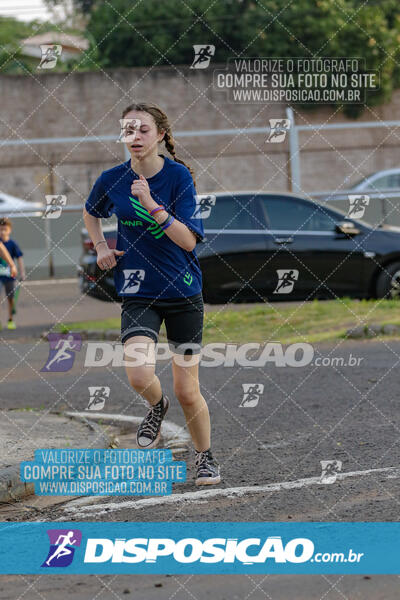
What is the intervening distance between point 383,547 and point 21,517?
6.92 ft

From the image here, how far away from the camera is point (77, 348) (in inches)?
529

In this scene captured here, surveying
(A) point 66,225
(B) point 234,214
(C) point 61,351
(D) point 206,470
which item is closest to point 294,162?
(A) point 66,225

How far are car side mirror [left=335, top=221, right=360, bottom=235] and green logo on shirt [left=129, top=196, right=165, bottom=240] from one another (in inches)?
390

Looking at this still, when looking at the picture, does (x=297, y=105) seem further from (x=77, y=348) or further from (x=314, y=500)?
(x=314, y=500)

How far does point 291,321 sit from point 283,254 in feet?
5.03

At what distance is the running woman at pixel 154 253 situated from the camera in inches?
238

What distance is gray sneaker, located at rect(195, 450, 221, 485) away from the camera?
646 centimetres

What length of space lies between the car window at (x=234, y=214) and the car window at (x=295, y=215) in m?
0.22

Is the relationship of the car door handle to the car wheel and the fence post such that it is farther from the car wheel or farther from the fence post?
the fence post

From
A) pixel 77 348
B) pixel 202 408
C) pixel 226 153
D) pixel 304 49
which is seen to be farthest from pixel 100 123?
pixel 202 408

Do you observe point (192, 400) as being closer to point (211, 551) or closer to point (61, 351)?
point (211, 551)

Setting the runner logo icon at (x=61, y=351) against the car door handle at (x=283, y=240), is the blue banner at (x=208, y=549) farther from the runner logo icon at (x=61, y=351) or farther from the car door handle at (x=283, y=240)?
the car door handle at (x=283, y=240)

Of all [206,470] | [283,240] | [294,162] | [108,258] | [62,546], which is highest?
[294,162]

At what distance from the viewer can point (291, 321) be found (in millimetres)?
14164
